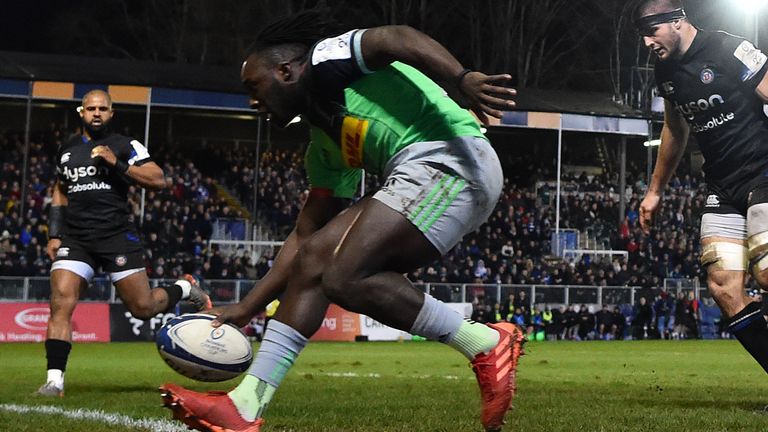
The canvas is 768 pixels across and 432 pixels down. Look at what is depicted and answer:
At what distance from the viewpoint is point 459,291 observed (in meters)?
25.4

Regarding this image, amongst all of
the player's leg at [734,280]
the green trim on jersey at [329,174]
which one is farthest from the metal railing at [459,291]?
the green trim on jersey at [329,174]

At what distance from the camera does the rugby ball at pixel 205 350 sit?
205 inches

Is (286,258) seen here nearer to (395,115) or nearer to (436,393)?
(395,115)

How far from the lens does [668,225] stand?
36000 mm

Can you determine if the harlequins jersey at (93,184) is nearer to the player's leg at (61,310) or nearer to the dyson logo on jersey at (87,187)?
the dyson logo on jersey at (87,187)

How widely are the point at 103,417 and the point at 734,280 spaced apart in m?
3.88

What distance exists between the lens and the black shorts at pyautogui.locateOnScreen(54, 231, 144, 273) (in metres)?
8.74

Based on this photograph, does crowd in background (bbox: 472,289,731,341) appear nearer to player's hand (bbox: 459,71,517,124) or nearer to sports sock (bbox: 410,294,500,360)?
sports sock (bbox: 410,294,500,360)

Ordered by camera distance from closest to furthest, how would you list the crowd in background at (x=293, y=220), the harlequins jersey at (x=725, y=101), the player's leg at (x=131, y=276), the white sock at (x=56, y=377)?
the harlequins jersey at (x=725, y=101)
the white sock at (x=56, y=377)
the player's leg at (x=131, y=276)
the crowd in background at (x=293, y=220)

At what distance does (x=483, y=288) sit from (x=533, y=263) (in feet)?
22.0

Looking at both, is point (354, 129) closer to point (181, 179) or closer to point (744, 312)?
point (744, 312)

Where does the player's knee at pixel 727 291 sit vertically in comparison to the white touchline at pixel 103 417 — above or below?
above

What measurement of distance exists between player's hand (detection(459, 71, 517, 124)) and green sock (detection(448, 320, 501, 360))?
1.11 metres

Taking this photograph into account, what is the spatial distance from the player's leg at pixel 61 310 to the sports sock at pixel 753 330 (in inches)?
189
